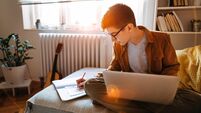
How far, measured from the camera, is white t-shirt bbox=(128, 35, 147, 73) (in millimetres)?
1073

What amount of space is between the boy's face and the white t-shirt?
86mm

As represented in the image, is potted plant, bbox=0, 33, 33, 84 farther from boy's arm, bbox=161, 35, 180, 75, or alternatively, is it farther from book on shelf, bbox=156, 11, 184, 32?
boy's arm, bbox=161, 35, 180, 75

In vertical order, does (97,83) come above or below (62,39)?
below

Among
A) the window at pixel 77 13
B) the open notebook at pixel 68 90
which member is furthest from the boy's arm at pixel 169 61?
the window at pixel 77 13

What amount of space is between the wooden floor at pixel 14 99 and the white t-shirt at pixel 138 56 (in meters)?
1.29

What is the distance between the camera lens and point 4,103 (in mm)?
1938

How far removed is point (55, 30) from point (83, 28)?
1.23 feet

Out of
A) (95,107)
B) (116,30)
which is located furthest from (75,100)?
(116,30)

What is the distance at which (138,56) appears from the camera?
110 centimetres

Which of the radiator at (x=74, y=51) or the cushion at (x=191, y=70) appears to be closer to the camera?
the cushion at (x=191, y=70)

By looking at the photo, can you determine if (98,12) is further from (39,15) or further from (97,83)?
(97,83)

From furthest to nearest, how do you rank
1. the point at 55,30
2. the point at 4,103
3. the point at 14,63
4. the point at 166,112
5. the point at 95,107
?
the point at 55,30, the point at 14,63, the point at 4,103, the point at 95,107, the point at 166,112

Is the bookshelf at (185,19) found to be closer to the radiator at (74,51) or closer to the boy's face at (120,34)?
the radiator at (74,51)

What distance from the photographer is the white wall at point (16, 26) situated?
7.72ft
